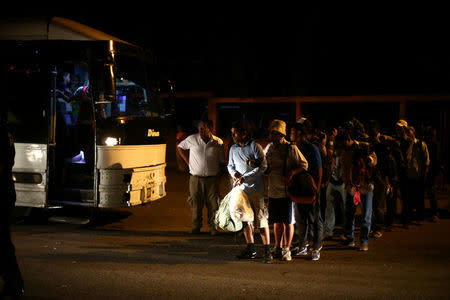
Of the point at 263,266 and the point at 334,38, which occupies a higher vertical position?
the point at 334,38

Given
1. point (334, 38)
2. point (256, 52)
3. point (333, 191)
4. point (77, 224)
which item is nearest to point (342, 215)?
point (333, 191)

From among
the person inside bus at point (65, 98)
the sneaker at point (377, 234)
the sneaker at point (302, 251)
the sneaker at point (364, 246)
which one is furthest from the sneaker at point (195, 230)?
the person inside bus at point (65, 98)

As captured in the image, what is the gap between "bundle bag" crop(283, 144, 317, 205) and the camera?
682 centimetres

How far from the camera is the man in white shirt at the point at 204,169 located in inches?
346

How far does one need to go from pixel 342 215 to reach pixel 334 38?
43.1 ft

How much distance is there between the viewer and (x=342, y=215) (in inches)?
343

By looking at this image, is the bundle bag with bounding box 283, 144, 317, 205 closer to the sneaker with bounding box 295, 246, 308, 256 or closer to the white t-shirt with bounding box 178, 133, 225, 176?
the sneaker with bounding box 295, 246, 308, 256

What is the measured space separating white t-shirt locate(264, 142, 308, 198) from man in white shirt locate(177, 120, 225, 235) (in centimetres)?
194

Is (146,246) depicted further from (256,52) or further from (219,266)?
(256,52)

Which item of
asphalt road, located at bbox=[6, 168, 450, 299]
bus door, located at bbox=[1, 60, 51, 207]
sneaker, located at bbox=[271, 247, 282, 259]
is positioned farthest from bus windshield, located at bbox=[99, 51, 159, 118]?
sneaker, located at bbox=[271, 247, 282, 259]

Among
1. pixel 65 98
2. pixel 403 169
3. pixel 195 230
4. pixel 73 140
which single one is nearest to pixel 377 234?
pixel 403 169

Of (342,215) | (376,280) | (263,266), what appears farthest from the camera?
(342,215)

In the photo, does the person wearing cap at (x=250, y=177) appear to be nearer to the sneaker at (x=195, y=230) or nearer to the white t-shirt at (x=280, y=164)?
the white t-shirt at (x=280, y=164)

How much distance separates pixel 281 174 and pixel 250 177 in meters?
0.49
